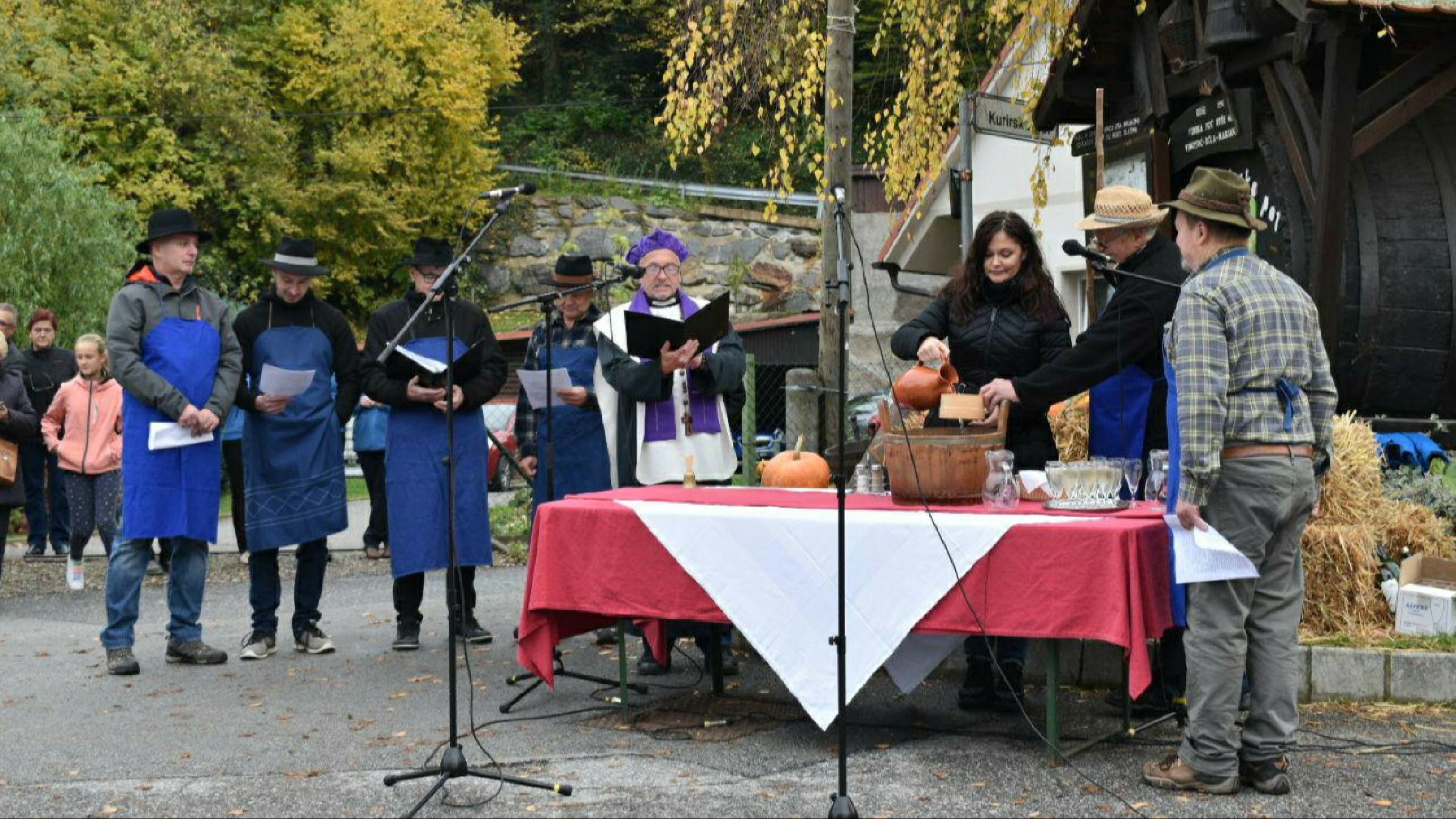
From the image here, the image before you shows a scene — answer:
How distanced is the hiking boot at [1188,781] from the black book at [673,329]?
2758 mm

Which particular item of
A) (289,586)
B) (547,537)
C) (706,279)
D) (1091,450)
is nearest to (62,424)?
(289,586)

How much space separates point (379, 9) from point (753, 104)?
776cm

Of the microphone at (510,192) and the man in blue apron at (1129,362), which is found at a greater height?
the microphone at (510,192)

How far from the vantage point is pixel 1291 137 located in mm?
9773

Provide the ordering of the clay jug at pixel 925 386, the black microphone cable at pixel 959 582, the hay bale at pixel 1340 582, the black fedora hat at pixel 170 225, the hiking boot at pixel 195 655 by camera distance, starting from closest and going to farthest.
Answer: the black microphone cable at pixel 959 582 → the clay jug at pixel 925 386 → the hay bale at pixel 1340 582 → the black fedora hat at pixel 170 225 → the hiking boot at pixel 195 655

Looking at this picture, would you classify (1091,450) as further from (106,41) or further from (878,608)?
(106,41)

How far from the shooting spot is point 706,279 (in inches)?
1300

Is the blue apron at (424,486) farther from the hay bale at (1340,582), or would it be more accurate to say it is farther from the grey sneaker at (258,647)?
the hay bale at (1340,582)

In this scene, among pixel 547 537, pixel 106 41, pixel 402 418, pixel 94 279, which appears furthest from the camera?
pixel 106 41

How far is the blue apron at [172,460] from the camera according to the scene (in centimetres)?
813

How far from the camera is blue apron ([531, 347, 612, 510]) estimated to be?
8.80m

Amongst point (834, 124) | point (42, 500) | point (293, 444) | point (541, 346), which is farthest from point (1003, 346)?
point (42, 500)

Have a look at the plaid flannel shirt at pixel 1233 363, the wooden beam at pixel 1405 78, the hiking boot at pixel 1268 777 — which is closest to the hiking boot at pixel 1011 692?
the hiking boot at pixel 1268 777
